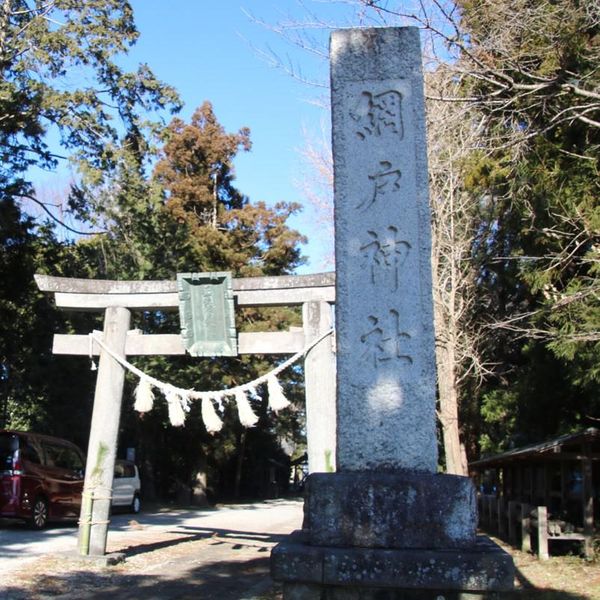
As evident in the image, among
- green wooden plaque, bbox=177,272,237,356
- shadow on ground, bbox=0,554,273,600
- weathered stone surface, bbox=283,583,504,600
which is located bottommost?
shadow on ground, bbox=0,554,273,600

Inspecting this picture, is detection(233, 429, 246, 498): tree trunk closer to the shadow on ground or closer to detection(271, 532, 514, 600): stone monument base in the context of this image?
the shadow on ground

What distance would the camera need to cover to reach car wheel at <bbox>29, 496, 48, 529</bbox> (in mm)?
13781

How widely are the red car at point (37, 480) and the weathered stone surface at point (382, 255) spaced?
11.6m

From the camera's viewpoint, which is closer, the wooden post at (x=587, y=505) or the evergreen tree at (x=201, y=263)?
the wooden post at (x=587, y=505)

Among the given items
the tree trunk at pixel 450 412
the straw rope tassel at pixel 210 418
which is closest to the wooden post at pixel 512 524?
the tree trunk at pixel 450 412

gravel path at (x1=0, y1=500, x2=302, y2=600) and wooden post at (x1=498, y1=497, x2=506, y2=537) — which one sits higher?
wooden post at (x1=498, y1=497, x2=506, y2=537)

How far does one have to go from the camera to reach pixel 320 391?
998 centimetres

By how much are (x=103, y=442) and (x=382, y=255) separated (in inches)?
299

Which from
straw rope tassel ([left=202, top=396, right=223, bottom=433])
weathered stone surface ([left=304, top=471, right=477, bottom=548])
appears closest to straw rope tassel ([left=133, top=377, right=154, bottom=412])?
straw rope tassel ([left=202, top=396, right=223, bottom=433])

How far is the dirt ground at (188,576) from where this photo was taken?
314 inches

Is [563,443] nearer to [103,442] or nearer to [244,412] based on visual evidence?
[244,412]

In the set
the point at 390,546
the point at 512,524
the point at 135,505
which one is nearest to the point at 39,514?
the point at 135,505

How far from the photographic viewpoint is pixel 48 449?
14992 mm

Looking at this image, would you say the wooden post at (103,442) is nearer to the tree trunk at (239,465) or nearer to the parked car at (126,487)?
the parked car at (126,487)
